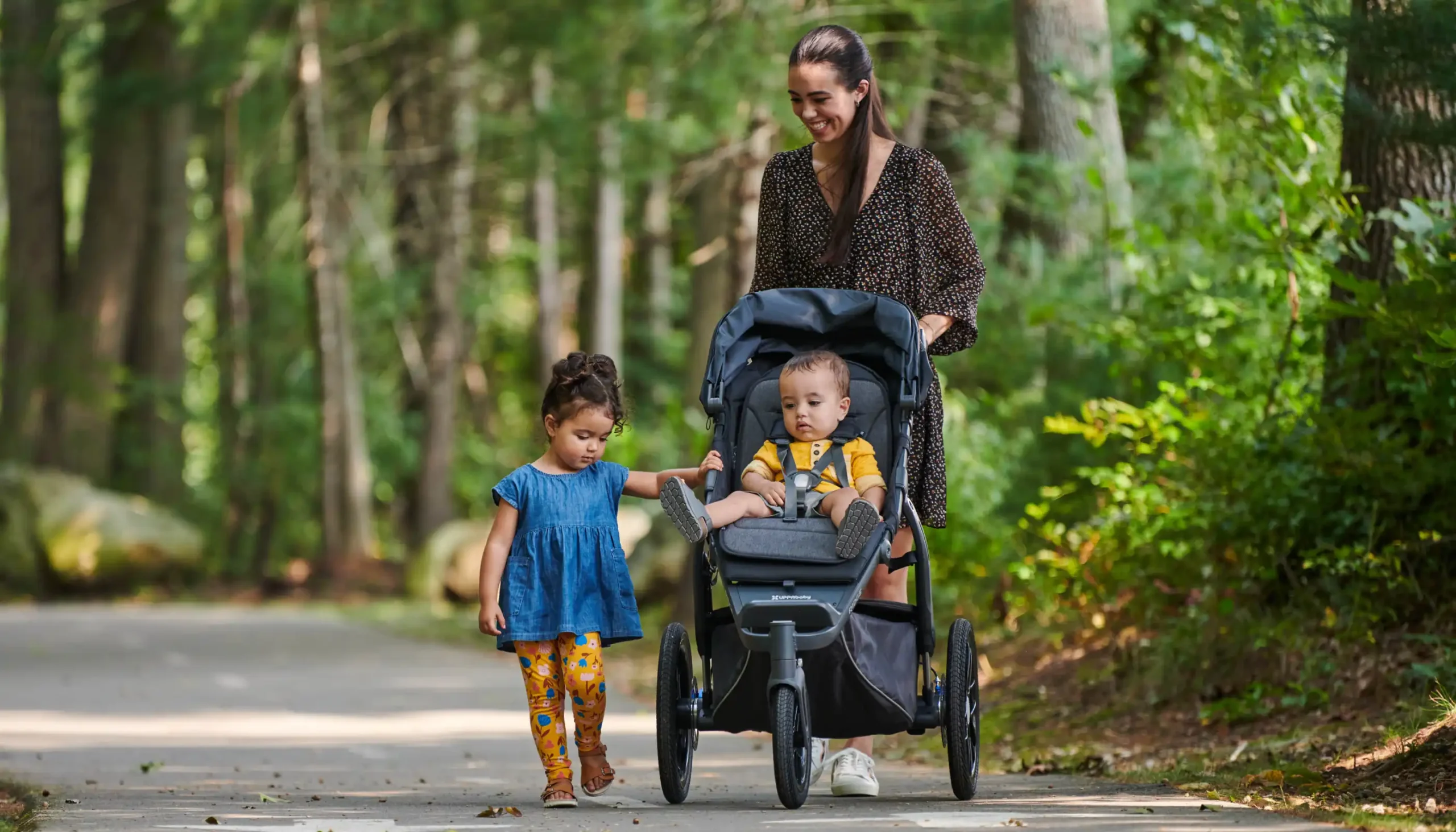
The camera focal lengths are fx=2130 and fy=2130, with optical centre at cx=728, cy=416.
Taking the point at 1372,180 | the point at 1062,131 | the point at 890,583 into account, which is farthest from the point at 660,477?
the point at 1062,131

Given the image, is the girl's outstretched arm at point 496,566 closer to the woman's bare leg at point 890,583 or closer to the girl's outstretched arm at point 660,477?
the girl's outstretched arm at point 660,477

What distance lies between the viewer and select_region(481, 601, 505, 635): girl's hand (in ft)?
21.0

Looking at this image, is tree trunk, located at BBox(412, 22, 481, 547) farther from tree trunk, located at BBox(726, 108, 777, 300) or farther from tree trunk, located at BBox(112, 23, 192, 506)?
tree trunk, located at BBox(726, 108, 777, 300)

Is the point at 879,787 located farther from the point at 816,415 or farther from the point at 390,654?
the point at 390,654

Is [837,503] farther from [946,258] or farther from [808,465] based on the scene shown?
[946,258]

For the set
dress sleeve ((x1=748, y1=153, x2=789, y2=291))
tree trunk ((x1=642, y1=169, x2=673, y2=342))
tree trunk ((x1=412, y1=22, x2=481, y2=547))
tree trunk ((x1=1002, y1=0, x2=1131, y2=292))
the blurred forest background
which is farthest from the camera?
tree trunk ((x1=642, y1=169, x2=673, y2=342))

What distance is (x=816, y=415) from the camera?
20.3 ft

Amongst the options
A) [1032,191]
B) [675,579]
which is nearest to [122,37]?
[675,579]

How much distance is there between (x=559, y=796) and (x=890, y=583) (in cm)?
121

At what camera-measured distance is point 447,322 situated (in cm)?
3164

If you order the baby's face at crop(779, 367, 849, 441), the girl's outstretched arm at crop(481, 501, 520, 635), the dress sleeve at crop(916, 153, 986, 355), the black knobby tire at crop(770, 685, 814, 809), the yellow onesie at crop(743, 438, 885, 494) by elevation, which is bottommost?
the black knobby tire at crop(770, 685, 814, 809)

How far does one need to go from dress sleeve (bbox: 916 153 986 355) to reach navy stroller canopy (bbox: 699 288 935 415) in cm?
30

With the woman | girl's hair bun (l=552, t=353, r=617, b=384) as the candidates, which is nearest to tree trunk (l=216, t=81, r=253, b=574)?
the woman

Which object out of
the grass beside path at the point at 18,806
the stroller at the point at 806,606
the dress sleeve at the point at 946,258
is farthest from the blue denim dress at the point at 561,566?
the grass beside path at the point at 18,806
